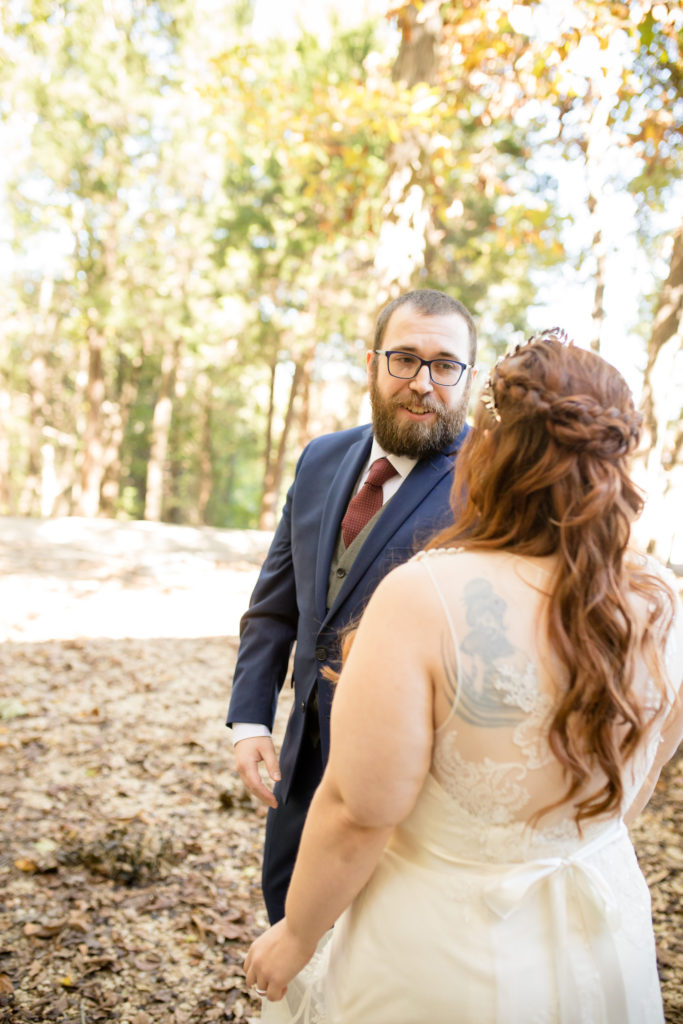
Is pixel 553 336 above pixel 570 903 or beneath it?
above

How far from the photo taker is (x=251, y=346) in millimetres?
18078

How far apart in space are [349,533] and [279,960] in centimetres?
115

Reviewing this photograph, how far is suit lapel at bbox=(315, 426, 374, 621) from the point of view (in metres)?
2.15

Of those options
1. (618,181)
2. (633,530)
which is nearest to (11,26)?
(633,530)

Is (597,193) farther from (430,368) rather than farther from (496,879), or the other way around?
(496,879)

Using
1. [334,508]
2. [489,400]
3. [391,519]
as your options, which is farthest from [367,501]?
[489,400]

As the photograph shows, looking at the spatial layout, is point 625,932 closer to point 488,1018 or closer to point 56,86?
point 488,1018

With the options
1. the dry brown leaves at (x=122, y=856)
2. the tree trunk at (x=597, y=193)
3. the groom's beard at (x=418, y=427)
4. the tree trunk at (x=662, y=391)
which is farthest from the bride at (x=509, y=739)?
the tree trunk at (x=597, y=193)

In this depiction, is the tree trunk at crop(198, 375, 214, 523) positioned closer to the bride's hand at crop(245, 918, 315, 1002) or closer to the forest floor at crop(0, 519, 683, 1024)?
the forest floor at crop(0, 519, 683, 1024)

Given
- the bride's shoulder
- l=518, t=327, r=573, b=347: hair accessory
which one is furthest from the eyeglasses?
the bride's shoulder

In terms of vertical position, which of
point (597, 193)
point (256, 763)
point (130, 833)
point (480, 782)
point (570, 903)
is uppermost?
point (597, 193)

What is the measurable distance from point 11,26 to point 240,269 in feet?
36.3

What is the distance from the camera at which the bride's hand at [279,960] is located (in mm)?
1353

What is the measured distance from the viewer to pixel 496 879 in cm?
125
